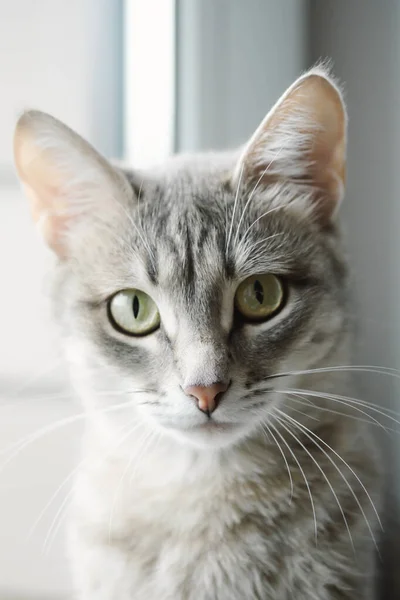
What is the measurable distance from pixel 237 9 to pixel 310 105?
493mm

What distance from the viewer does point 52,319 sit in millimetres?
974

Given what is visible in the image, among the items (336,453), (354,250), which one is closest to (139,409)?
(336,453)

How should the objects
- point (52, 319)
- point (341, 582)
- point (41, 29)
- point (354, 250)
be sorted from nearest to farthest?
point (341, 582) < point (52, 319) < point (41, 29) < point (354, 250)

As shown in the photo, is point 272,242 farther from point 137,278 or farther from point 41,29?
point 41,29

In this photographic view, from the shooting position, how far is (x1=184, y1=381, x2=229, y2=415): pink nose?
764mm

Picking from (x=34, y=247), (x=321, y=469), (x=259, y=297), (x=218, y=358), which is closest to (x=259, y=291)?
(x=259, y=297)

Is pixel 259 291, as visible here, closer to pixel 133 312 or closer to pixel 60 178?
pixel 133 312

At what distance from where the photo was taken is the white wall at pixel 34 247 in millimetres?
1215

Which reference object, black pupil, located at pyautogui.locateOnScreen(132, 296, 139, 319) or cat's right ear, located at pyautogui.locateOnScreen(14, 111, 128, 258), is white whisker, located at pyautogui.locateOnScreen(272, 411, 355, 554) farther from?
cat's right ear, located at pyautogui.locateOnScreen(14, 111, 128, 258)

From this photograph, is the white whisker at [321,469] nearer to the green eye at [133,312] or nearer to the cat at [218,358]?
the cat at [218,358]

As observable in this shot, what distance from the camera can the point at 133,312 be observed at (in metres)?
0.89

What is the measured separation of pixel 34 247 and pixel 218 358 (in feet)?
2.06

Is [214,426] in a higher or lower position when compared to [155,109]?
lower

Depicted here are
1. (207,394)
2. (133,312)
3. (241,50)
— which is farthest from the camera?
(241,50)
